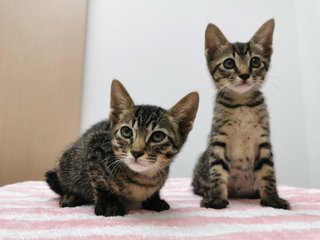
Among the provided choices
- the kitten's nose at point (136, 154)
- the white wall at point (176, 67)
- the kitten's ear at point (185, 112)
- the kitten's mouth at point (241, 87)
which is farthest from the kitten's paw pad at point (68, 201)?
the white wall at point (176, 67)

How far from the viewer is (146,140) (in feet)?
3.26

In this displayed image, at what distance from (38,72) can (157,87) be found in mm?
932

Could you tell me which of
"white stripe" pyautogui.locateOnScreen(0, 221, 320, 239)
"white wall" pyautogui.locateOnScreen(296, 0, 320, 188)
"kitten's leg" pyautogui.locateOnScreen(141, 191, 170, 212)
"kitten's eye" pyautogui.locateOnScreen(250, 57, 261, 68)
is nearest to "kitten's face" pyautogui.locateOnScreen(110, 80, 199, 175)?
"kitten's leg" pyautogui.locateOnScreen(141, 191, 170, 212)

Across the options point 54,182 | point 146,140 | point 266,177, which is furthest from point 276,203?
point 54,182

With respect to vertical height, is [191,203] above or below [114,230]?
below

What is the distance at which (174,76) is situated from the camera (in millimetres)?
2594

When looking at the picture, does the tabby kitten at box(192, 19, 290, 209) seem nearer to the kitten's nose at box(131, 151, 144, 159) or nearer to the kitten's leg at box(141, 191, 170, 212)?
the kitten's leg at box(141, 191, 170, 212)

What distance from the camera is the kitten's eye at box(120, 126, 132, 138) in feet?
3.36

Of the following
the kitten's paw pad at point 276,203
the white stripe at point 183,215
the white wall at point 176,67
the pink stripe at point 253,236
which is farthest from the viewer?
the white wall at point 176,67

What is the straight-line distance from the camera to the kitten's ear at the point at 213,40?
53.6 inches

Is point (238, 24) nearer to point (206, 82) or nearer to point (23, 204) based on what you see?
point (206, 82)

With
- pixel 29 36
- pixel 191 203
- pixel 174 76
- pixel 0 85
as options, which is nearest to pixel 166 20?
pixel 174 76

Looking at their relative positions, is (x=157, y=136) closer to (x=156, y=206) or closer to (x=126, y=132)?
(x=126, y=132)

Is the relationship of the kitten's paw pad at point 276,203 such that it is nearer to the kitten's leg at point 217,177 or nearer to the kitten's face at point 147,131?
the kitten's leg at point 217,177
